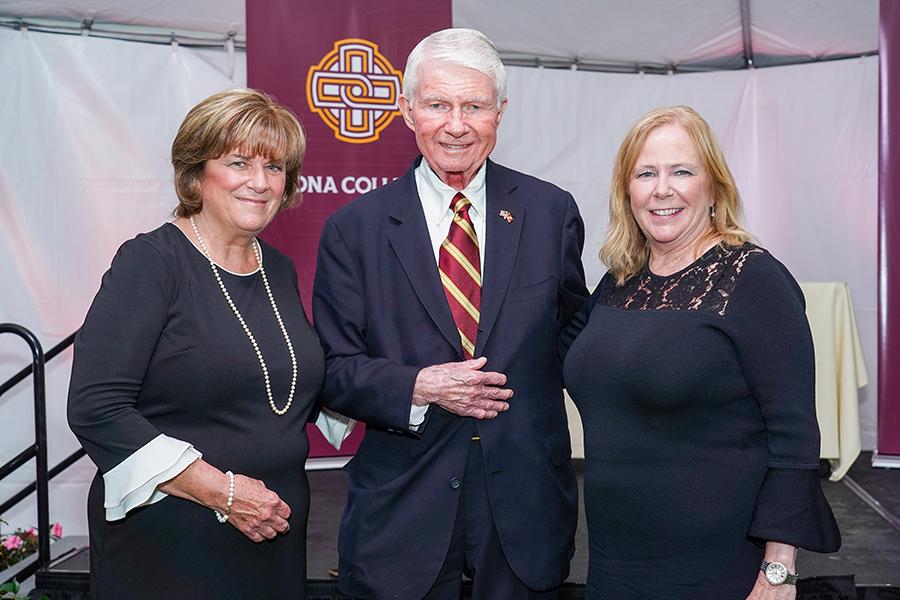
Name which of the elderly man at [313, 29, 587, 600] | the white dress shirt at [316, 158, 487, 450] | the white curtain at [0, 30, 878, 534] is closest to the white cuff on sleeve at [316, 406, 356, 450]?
the elderly man at [313, 29, 587, 600]

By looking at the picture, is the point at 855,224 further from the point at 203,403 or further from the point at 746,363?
the point at 203,403

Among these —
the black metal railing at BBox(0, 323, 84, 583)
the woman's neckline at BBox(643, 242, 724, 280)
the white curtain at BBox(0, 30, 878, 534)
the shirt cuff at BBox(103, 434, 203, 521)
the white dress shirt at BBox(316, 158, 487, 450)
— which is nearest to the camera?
the shirt cuff at BBox(103, 434, 203, 521)

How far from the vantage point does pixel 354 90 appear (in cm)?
461

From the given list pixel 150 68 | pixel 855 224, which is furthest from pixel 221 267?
pixel 855 224

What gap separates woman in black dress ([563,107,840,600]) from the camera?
179 cm

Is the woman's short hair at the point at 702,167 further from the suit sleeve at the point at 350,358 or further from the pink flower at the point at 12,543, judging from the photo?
the pink flower at the point at 12,543

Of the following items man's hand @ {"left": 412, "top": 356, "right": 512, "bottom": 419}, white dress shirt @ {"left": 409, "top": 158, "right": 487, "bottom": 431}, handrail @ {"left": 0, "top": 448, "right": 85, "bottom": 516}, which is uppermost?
white dress shirt @ {"left": 409, "top": 158, "right": 487, "bottom": 431}

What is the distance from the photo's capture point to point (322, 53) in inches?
179

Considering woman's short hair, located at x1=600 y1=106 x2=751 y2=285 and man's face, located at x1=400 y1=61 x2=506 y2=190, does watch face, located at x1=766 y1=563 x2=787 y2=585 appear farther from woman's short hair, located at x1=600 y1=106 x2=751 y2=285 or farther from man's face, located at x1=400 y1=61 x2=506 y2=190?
man's face, located at x1=400 y1=61 x2=506 y2=190

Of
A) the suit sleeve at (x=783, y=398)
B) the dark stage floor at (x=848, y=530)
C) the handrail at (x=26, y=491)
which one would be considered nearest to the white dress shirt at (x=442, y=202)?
the suit sleeve at (x=783, y=398)

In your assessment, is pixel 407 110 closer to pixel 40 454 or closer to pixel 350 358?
pixel 350 358

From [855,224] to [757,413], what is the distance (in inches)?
183

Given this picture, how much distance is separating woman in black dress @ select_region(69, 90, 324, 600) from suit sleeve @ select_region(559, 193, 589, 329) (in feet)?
1.90

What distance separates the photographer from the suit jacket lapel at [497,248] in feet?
6.71
